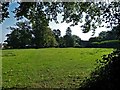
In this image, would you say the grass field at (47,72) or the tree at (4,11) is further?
the grass field at (47,72)

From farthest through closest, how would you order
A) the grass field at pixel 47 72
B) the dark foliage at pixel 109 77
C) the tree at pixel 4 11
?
1. the grass field at pixel 47 72
2. the tree at pixel 4 11
3. the dark foliage at pixel 109 77

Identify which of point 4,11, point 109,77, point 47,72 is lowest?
point 47,72

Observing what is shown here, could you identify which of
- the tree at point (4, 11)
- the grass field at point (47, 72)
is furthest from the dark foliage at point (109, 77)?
the tree at point (4, 11)

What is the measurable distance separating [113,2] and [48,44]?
77.3 m

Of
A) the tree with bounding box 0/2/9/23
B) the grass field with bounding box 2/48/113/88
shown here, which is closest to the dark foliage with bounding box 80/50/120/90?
the grass field with bounding box 2/48/113/88

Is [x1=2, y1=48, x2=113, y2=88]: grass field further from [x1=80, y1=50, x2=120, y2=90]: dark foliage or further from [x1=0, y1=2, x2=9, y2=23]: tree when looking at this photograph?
[x1=80, y1=50, x2=120, y2=90]: dark foliage

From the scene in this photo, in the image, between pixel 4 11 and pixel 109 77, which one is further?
pixel 4 11

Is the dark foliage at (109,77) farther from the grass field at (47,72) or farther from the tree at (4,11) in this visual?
the tree at (4,11)

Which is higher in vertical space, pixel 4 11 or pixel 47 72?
pixel 4 11

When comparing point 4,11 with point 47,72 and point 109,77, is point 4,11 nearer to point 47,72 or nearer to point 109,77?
point 109,77

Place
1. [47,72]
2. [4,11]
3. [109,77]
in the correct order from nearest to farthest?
1. [109,77]
2. [4,11]
3. [47,72]

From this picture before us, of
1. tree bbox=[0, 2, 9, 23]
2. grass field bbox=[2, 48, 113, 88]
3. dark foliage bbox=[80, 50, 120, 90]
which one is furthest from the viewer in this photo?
grass field bbox=[2, 48, 113, 88]

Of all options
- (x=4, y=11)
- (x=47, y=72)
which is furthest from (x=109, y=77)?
(x=47, y=72)

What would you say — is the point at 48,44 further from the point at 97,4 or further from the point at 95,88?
the point at 95,88
